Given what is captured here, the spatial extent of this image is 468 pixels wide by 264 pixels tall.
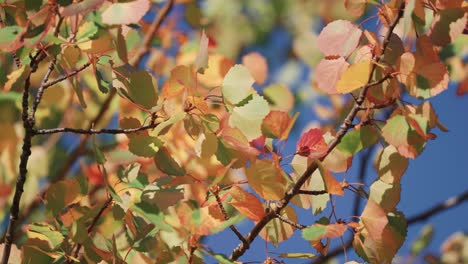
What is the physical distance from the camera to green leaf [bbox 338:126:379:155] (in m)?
0.59

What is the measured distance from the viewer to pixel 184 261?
58 cm

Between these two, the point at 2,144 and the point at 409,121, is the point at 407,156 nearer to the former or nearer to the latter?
the point at 409,121

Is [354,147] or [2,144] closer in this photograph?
[354,147]

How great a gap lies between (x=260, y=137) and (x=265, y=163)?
0.13 feet

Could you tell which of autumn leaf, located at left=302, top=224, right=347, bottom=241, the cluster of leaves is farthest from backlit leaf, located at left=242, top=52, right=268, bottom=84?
autumn leaf, located at left=302, top=224, right=347, bottom=241

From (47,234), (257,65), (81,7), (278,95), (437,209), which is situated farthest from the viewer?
(437,209)

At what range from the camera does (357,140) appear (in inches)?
23.1

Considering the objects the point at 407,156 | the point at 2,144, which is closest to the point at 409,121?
the point at 407,156

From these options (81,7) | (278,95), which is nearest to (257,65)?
(278,95)

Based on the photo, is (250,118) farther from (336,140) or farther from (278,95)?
(278,95)

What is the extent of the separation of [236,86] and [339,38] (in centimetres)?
9

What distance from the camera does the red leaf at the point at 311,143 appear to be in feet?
1.94

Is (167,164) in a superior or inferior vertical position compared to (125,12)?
inferior

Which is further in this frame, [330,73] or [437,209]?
[437,209]
